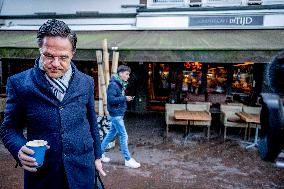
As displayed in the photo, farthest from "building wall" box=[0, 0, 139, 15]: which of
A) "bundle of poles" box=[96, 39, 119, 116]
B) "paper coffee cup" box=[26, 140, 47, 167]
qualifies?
"paper coffee cup" box=[26, 140, 47, 167]

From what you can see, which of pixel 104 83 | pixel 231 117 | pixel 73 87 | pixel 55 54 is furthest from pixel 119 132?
pixel 231 117

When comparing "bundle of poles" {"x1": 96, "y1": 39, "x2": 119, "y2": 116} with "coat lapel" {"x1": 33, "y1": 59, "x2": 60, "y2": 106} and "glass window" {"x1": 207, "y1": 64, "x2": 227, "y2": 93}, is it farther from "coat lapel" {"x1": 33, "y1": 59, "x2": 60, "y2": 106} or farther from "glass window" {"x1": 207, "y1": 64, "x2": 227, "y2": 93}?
"glass window" {"x1": 207, "y1": 64, "x2": 227, "y2": 93}

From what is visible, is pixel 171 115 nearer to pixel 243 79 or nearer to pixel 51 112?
pixel 243 79

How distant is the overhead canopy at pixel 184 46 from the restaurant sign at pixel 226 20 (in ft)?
1.33

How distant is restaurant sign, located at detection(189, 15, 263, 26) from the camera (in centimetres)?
1016

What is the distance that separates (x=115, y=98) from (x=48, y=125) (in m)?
3.57

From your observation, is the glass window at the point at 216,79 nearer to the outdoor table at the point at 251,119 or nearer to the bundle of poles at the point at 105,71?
the outdoor table at the point at 251,119

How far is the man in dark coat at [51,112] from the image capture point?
2.09 meters

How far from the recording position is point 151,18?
10.9m

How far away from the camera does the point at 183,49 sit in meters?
7.11

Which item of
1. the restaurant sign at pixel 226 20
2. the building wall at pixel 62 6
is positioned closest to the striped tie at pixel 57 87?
the restaurant sign at pixel 226 20

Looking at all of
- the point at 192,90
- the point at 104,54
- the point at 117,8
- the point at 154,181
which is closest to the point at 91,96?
the point at 154,181

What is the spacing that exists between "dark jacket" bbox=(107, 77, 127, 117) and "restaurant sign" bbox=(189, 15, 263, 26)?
579 cm

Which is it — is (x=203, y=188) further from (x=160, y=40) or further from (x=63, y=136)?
(x=160, y=40)
